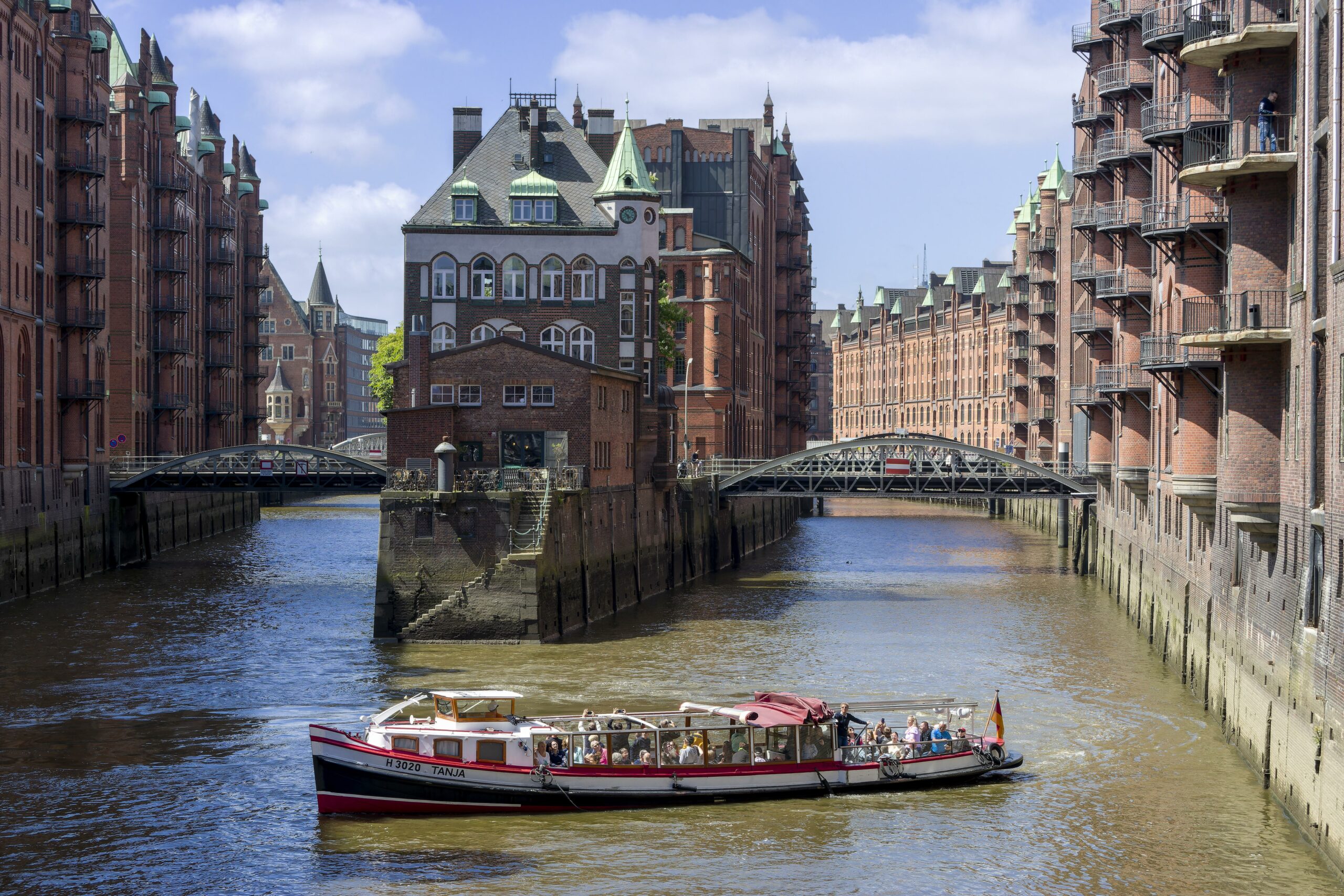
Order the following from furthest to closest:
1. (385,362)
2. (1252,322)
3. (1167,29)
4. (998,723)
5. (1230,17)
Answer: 1. (385,362)
2. (1167,29)
3. (1230,17)
4. (998,723)
5. (1252,322)

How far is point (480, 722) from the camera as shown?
128ft

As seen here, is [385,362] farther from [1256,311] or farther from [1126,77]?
[1256,311]

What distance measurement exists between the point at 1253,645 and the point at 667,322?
69.0 metres

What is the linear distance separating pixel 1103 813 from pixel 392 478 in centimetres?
3368

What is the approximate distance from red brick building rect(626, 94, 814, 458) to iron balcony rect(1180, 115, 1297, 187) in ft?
196

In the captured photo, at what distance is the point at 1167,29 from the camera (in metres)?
53.3

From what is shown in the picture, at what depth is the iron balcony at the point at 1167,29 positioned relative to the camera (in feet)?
173

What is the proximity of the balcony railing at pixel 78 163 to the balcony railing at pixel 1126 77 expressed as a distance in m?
48.8

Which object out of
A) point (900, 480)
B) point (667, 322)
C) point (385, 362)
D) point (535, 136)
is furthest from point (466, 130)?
point (385, 362)

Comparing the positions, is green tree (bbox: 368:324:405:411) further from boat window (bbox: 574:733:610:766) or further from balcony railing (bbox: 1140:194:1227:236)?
boat window (bbox: 574:733:610:766)

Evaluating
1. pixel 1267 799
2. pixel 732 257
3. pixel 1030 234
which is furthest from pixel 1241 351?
pixel 1030 234

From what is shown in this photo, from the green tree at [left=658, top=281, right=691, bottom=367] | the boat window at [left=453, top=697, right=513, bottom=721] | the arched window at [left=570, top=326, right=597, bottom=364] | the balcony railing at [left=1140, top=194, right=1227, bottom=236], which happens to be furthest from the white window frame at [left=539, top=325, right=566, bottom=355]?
the boat window at [left=453, top=697, right=513, bottom=721]

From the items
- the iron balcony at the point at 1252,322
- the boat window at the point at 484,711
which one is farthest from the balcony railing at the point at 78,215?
the iron balcony at the point at 1252,322

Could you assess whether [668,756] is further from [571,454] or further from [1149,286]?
[1149,286]
